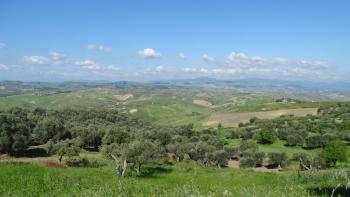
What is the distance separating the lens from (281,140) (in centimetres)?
12200

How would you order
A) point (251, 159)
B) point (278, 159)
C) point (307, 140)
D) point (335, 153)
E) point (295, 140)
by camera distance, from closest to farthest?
point (335, 153), point (251, 159), point (278, 159), point (307, 140), point (295, 140)

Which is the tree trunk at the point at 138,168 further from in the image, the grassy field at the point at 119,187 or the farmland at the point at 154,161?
the grassy field at the point at 119,187

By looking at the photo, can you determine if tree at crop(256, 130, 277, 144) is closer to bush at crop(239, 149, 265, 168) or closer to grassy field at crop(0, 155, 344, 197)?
bush at crop(239, 149, 265, 168)

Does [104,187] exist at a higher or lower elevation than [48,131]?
higher

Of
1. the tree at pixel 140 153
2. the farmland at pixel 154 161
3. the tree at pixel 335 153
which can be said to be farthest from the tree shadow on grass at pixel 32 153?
the tree at pixel 335 153

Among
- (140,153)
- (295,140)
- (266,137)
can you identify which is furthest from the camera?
(266,137)

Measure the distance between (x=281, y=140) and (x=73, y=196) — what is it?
4432 inches

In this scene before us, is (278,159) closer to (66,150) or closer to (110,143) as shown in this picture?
(110,143)

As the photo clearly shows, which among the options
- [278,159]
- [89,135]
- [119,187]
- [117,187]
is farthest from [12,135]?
[119,187]

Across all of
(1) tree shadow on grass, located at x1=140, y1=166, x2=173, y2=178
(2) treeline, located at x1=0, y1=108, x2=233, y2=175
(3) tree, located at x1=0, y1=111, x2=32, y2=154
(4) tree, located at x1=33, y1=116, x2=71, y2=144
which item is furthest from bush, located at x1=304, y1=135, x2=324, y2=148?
(3) tree, located at x1=0, y1=111, x2=32, y2=154

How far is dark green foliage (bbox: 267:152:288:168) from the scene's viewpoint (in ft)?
281

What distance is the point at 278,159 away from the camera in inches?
3410

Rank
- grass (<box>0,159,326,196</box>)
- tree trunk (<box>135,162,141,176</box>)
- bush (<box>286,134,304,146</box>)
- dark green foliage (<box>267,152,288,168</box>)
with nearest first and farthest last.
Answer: grass (<box>0,159,326,196</box>) < tree trunk (<box>135,162,141,176</box>) < dark green foliage (<box>267,152,288,168</box>) < bush (<box>286,134,304,146</box>)

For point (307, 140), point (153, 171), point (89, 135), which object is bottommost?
point (307, 140)
